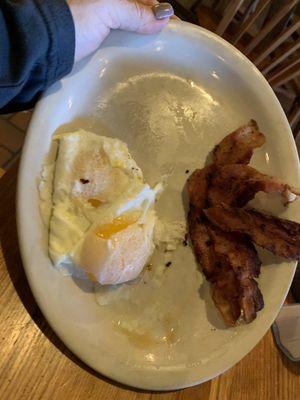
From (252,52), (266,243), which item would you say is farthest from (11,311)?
(252,52)

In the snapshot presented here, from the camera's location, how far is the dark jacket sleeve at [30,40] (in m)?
0.73

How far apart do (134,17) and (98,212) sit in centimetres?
42

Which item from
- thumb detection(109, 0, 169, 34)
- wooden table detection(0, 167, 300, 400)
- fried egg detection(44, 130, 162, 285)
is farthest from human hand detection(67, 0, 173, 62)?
wooden table detection(0, 167, 300, 400)

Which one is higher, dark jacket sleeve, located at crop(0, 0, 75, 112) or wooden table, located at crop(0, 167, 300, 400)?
dark jacket sleeve, located at crop(0, 0, 75, 112)

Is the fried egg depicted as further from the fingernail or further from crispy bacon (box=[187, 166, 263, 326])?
the fingernail

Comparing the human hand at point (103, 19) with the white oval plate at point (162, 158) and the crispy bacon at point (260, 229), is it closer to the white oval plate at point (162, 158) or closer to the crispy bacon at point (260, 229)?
the white oval plate at point (162, 158)

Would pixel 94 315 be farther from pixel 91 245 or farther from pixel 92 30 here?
pixel 92 30

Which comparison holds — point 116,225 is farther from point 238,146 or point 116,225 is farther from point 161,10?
point 161,10

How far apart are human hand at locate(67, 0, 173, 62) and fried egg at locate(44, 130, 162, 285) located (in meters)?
0.19

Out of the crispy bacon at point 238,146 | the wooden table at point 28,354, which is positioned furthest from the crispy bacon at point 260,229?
the wooden table at point 28,354

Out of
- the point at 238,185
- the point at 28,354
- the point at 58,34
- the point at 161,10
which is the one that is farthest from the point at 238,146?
the point at 28,354

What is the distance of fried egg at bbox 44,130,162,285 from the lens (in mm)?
846

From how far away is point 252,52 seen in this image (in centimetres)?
161

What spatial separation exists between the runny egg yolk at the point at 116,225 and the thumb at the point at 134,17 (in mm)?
399
